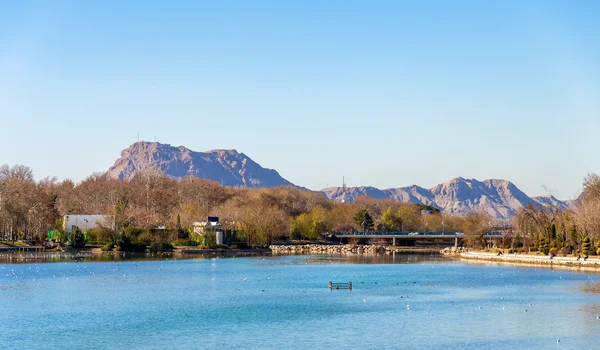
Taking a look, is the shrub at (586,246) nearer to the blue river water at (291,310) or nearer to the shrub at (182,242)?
the blue river water at (291,310)

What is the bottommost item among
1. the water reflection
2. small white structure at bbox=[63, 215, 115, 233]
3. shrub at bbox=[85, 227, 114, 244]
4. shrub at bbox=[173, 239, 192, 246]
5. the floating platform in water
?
the floating platform in water

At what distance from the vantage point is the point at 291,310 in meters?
47.2

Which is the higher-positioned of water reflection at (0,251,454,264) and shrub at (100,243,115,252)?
→ shrub at (100,243,115,252)

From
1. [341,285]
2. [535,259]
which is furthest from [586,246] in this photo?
[341,285]

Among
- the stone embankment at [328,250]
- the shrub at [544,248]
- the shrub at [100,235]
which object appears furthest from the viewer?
the stone embankment at [328,250]

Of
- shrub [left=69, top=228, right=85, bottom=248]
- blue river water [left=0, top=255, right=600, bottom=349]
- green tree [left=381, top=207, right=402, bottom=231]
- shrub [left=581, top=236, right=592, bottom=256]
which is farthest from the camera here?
green tree [left=381, top=207, right=402, bottom=231]

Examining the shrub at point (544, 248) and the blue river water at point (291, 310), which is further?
the shrub at point (544, 248)

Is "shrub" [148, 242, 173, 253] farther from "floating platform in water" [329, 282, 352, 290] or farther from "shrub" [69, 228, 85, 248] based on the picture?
"floating platform in water" [329, 282, 352, 290]

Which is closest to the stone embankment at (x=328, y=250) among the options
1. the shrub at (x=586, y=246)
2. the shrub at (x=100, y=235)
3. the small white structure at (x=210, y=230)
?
the small white structure at (x=210, y=230)

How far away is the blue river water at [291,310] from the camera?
36438 mm

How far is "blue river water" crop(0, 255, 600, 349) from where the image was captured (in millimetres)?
36438

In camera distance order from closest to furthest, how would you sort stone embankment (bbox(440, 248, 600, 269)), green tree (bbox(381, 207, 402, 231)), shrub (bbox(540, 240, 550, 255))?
stone embankment (bbox(440, 248, 600, 269))
shrub (bbox(540, 240, 550, 255))
green tree (bbox(381, 207, 402, 231))

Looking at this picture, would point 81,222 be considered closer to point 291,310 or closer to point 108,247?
point 108,247

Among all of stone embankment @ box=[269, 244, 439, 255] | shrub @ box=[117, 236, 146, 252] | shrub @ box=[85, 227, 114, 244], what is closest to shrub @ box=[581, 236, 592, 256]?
stone embankment @ box=[269, 244, 439, 255]
